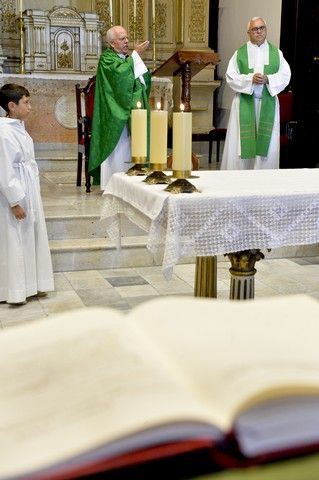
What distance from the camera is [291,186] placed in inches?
112

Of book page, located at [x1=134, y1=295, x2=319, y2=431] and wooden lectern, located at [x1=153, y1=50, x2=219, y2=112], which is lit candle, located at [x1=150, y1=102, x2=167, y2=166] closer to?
book page, located at [x1=134, y1=295, x2=319, y2=431]

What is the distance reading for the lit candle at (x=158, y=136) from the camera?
274cm

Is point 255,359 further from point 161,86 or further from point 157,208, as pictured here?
point 161,86

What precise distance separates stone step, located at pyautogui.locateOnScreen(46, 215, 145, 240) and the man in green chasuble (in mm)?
1285

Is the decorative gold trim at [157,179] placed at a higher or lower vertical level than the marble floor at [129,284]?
higher

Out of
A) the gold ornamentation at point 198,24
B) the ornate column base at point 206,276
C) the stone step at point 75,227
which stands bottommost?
the stone step at point 75,227

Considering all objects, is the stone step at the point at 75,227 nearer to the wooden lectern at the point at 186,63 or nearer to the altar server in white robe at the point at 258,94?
the wooden lectern at the point at 186,63

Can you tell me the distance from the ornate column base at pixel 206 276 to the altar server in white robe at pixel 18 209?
58.1 inches

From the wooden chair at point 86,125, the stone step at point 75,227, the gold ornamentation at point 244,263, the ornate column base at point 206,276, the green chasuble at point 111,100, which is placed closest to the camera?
the gold ornamentation at point 244,263

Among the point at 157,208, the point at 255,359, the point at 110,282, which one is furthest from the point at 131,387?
the point at 110,282

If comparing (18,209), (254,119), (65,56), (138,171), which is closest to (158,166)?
(138,171)

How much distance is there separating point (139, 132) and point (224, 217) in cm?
68

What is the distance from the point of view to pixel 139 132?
2994 mm

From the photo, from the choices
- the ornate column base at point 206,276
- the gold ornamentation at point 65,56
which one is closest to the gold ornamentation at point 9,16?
the gold ornamentation at point 65,56
